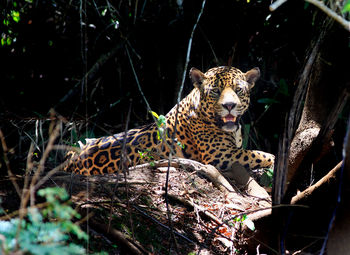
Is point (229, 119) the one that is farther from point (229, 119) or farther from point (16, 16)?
point (16, 16)

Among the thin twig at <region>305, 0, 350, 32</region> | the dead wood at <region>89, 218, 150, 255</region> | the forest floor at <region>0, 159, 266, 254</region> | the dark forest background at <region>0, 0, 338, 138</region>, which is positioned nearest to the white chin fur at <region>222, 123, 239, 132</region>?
the forest floor at <region>0, 159, 266, 254</region>

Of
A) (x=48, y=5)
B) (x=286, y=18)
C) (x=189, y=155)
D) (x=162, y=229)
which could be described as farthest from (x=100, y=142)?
(x=286, y=18)

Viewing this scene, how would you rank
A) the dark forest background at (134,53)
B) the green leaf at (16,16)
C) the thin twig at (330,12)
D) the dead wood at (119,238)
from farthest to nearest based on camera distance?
the green leaf at (16,16)
the dark forest background at (134,53)
the dead wood at (119,238)
the thin twig at (330,12)

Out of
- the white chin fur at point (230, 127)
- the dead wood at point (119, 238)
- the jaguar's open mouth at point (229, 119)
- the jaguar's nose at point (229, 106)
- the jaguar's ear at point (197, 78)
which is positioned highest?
the jaguar's ear at point (197, 78)

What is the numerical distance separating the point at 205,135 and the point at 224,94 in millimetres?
702

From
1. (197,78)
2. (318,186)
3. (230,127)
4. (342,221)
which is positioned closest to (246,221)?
(318,186)

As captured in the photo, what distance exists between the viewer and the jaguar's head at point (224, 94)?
5.51 m

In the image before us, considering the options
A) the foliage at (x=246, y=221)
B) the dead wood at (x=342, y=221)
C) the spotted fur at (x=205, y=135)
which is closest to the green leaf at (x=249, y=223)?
the foliage at (x=246, y=221)

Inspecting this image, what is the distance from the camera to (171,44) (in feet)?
24.8

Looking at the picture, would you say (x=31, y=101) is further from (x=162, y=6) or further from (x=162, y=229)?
(x=162, y=229)

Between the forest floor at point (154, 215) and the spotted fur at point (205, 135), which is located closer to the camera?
the forest floor at point (154, 215)

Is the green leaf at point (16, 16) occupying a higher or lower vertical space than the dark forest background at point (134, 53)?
higher

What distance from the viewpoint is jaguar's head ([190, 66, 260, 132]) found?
18.1 feet

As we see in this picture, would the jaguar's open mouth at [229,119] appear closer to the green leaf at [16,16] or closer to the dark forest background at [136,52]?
the dark forest background at [136,52]
